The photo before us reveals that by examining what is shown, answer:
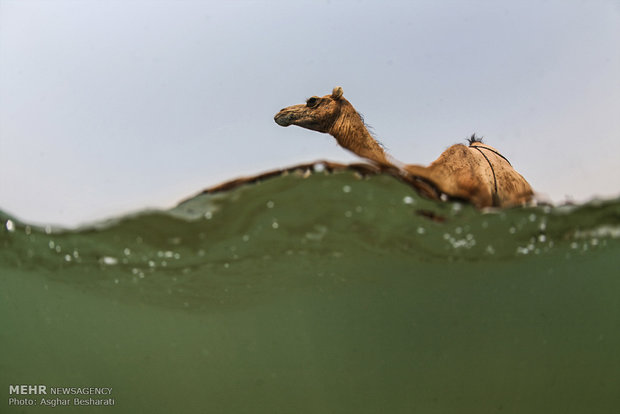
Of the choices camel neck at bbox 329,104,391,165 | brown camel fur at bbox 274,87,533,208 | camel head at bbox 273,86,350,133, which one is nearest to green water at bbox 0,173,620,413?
brown camel fur at bbox 274,87,533,208

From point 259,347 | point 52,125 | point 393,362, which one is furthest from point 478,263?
point 52,125

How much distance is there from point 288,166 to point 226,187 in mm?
499

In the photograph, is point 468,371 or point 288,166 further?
point 468,371

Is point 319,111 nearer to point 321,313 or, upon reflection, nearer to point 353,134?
point 353,134

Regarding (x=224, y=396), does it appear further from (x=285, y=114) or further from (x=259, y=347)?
(x=285, y=114)

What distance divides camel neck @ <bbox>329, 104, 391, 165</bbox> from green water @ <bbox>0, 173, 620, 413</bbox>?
3.25 feet

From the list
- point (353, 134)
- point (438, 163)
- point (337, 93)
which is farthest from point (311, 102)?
point (438, 163)

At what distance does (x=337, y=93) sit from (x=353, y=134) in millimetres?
416

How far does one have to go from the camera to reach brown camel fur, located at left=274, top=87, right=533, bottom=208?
3191 millimetres

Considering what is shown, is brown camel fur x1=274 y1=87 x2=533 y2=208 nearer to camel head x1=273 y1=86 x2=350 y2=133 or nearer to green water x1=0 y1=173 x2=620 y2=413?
camel head x1=273 y1=86 x2=350 y2=133

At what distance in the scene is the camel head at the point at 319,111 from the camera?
397cm

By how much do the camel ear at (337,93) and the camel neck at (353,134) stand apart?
12 centimetres

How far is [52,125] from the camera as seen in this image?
3570 mm

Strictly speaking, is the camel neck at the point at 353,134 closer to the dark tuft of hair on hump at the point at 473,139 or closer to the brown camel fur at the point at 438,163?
the brown camel fur at the point at 438,163
